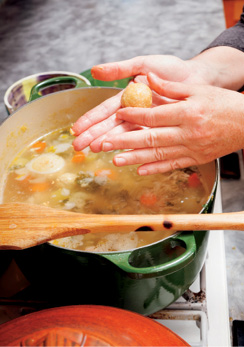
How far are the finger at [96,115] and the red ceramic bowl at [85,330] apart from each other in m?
0.59

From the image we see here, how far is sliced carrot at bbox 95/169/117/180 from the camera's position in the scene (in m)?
1.06

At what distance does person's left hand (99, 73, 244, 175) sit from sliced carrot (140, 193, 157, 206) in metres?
0.07

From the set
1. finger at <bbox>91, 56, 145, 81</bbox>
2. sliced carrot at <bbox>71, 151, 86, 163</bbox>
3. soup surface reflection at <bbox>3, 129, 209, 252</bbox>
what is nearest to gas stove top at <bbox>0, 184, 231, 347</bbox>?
soup surface reflection at <bbox>3, 129, 209, 252</bbox>

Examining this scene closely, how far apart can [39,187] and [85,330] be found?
589 millimetres

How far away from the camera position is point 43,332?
54 cm

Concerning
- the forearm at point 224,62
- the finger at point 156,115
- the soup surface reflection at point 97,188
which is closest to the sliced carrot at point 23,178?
the soup surface reflection at point 97,188

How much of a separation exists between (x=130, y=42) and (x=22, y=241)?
1305 millimetres

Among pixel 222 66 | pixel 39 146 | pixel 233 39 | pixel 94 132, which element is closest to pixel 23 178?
pixel 39 146

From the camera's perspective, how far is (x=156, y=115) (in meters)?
0.93

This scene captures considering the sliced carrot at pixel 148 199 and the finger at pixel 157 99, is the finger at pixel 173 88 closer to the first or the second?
the finger at pixel 157 99

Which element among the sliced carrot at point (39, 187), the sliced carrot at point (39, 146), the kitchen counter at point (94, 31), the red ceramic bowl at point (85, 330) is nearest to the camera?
the red ceramic bowl at point (85, 330)

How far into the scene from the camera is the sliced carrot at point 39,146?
1.20m

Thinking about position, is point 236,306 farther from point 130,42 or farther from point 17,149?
point 130,42

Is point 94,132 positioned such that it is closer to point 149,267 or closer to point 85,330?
point 149,267
